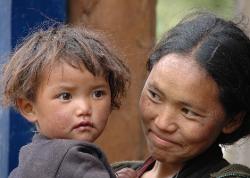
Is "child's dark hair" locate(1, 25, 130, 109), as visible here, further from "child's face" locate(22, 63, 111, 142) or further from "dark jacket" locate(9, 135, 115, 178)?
"dark jacket" locate(9, 135, 115, 178)

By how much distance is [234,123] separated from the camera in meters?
3.13

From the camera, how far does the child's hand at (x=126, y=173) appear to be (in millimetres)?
3221

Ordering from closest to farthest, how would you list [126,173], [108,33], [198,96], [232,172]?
[232,172], [198,96], [126,173], [108,33]

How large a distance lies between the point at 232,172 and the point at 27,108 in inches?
30.2

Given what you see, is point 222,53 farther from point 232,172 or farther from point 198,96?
point 232,172

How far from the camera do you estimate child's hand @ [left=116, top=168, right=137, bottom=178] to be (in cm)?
322

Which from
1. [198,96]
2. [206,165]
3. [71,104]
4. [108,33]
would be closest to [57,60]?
[71,104]

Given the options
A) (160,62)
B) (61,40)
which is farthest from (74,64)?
(160,62)

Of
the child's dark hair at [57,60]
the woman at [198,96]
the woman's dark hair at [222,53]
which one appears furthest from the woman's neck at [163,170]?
the child's dark hair at [57,60]

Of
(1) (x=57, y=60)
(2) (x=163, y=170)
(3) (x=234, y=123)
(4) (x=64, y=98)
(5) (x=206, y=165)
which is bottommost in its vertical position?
(2) (x=163, y=170)

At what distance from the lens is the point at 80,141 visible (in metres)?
2.83

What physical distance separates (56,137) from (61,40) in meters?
0.35

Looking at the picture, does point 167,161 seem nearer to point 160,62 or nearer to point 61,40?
point 160,62

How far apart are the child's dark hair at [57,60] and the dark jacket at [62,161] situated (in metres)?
0.26
